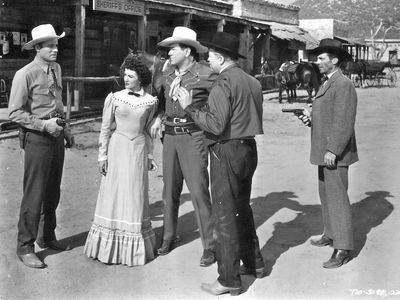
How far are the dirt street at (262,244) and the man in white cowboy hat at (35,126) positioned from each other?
0.92ft

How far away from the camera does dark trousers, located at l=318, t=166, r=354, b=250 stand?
4328 millimetres

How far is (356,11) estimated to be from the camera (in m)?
120

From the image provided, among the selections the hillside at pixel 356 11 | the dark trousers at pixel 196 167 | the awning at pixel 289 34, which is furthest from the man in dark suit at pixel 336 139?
the hillside at pixel 356 11

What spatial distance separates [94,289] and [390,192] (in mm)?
4368

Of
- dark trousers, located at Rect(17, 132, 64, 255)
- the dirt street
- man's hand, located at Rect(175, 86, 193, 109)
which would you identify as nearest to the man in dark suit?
the dirt street

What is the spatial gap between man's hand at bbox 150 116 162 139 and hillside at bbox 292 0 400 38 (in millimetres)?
83040

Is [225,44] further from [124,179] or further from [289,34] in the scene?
[289,34]

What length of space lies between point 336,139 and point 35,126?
2.35 metres

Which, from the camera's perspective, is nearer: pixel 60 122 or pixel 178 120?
pixel 60 122

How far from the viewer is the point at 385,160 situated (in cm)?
886

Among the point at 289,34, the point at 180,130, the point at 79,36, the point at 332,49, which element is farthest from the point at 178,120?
the point at 289,34

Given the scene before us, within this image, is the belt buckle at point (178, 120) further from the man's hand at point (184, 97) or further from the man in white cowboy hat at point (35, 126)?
the man in white cowboy hat at point (35, 126)

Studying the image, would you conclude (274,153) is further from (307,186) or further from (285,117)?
(285,117)

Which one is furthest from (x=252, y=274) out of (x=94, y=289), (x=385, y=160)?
(x=385, y=160)
